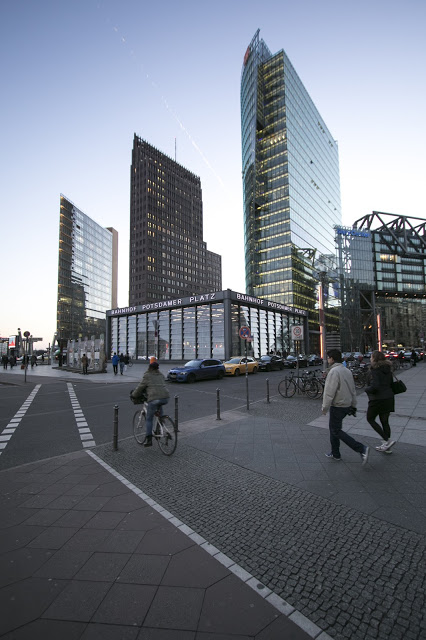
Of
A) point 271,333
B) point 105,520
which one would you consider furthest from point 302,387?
point 271,333

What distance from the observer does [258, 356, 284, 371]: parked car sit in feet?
101

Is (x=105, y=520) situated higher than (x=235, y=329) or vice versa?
(x=235, y=329)

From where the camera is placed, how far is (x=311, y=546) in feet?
10.0

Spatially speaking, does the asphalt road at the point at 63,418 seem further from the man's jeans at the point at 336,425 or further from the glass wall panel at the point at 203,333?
the glass wall panel at the point at 203,333

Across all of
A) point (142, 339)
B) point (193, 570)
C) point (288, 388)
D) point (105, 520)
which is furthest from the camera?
point (142, 339)

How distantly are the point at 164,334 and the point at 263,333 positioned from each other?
1535 cm

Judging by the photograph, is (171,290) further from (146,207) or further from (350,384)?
(350,384)

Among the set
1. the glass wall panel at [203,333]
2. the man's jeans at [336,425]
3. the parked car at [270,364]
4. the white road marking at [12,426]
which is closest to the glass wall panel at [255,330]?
the glass wall panel at [203,333]

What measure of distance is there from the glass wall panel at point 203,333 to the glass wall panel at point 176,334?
140 inches

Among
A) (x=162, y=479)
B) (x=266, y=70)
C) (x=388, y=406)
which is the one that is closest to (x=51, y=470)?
(x=162, y=479)

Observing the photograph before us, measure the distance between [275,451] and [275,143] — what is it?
9544 centimetres

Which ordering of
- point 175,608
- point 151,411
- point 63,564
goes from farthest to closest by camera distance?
point 151,411 → point 63,564 → point 175,608

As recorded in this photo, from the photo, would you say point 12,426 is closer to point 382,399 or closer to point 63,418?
point 63,418

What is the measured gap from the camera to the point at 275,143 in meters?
84.6
